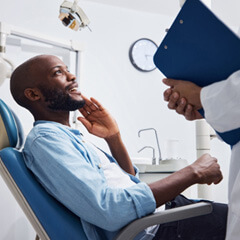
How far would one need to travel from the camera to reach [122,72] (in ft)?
12.3

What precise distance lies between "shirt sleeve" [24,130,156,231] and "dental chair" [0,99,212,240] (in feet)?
0.10

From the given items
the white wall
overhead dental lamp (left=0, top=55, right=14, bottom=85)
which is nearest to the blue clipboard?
overhead dental lamp (left=0, top=55, right=14, bottom=85)

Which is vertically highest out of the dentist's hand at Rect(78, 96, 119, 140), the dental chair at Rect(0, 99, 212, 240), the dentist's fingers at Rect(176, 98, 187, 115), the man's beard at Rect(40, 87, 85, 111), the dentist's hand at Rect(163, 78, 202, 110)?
the dentist's hand at Rect(163, 78, 202, 110)

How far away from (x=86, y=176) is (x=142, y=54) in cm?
291

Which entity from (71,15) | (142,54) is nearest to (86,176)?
(71,15)

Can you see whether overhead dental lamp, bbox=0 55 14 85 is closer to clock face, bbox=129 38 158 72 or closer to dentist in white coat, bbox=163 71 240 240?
dentist in white coat, bbox=163 71 240 240

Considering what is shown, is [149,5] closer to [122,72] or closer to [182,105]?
[122,72]

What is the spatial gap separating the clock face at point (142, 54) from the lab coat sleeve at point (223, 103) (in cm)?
283

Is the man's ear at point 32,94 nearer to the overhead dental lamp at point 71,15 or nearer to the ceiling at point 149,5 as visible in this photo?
the overhead dental lamp at point 71,15

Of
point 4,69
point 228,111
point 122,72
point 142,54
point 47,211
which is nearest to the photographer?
point 228,111

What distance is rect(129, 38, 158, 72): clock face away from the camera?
382cm

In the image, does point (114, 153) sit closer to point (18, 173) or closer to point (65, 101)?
point (65, 101)

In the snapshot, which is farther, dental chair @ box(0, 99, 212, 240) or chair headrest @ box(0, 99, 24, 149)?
chair headrest @ box(0, 99, 24, 149)

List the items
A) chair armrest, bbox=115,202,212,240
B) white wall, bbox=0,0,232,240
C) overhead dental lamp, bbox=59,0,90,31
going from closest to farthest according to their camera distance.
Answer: chair armrest, bbox=115,202,212,240 → overhead dental lamp, bbox=59,0,90,31 → white wall, bbox=0,0,232,240
